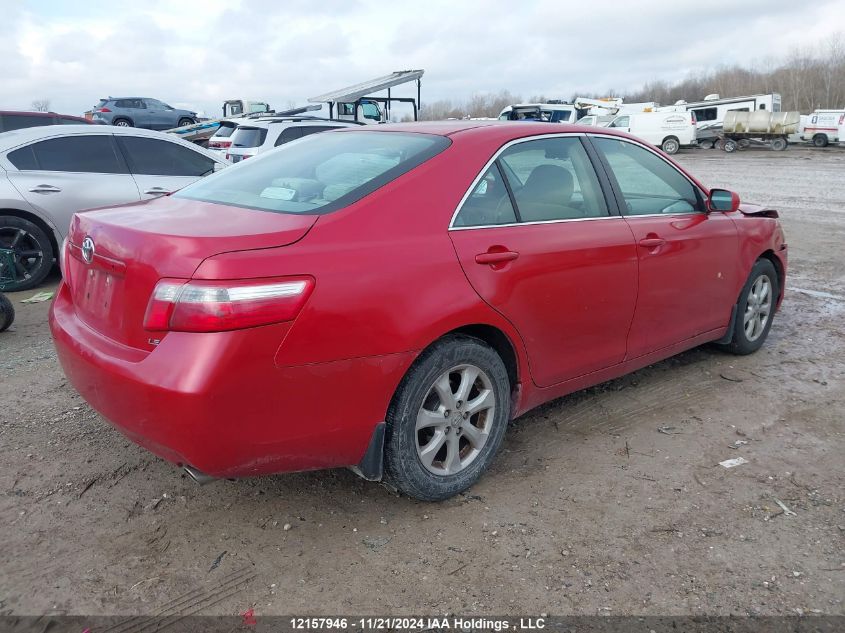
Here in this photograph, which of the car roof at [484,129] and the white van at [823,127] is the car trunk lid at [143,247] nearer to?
the car roof at [484,129]

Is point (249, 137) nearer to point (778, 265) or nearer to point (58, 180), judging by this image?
point (58, 180)

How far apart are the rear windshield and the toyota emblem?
1.80ft

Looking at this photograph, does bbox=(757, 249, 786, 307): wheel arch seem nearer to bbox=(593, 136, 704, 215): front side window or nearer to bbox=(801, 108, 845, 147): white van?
bbox=(593, 136, 704, 215): front side window

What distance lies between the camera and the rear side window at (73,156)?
23.2ft

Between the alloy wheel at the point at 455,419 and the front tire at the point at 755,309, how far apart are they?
243 cm

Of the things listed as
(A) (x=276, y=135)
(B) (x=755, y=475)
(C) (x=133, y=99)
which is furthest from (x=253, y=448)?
(C) (x=133, y=99)

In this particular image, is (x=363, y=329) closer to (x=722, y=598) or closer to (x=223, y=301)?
(x=223, y=301)

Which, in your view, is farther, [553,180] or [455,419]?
[553,180]

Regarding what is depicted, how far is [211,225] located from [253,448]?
84cm

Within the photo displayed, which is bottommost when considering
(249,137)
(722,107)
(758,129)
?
(249,137)

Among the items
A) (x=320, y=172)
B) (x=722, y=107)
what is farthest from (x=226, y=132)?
(x=722, y=107)

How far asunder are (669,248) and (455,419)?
1717mm

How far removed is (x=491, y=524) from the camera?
293 centimetres

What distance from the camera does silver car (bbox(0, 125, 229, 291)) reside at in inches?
269
